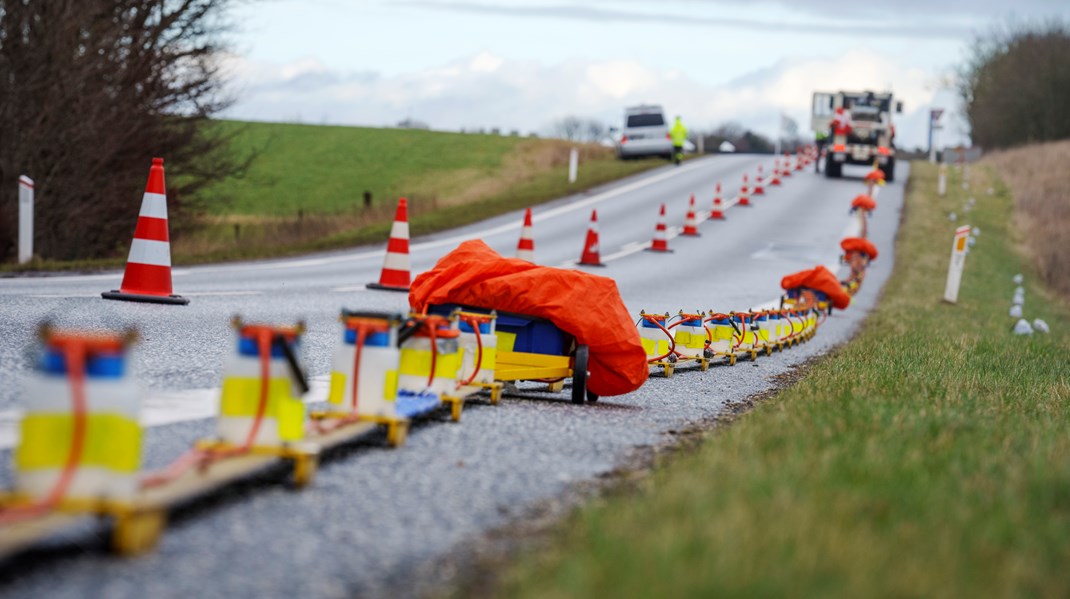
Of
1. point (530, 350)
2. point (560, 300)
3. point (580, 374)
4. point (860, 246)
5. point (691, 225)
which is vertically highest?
point (691, 225)

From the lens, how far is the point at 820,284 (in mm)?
16875

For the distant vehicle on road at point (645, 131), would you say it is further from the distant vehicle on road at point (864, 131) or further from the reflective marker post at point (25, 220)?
the reflective marker post at point (25, 220)

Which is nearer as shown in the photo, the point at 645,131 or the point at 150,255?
the point at 150,255

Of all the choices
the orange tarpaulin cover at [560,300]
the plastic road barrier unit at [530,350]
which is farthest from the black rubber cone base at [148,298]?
the plastic road barrier unit at [530,350]

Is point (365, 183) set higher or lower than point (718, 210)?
higher

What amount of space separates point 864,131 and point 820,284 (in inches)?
1255

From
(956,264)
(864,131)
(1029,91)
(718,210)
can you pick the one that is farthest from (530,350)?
(1029,91)

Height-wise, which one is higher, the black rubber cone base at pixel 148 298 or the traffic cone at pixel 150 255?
the traffic cone at pixel 150 255

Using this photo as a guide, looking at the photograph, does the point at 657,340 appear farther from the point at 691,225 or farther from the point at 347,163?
the point at 347,163

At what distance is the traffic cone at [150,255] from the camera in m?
12.0

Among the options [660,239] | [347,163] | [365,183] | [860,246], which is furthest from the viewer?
[347,163]

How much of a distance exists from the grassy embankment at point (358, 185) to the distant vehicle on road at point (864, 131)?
6.98 m

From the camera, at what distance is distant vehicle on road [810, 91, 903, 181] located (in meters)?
47.0

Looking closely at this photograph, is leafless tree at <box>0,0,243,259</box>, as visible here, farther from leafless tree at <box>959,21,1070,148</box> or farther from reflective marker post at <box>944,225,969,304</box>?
leafless tree at <box>959,21,1070,148</box>
